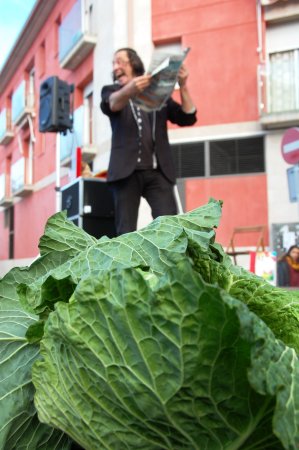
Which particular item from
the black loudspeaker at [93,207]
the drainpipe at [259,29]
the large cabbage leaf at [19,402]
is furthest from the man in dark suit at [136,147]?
the drainpipe at [259,29]

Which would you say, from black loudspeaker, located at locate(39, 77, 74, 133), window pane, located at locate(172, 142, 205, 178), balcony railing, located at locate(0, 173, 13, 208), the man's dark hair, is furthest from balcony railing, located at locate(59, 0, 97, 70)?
the man's dark hair

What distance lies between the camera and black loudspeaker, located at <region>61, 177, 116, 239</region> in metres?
4.84

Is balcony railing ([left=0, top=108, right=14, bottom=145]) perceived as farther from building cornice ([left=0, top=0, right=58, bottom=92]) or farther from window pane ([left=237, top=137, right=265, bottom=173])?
window pane ([left=237, top=137, right=265, bottom=173])

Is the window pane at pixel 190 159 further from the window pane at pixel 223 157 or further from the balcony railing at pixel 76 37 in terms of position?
the balcony railing at pixel 76 37

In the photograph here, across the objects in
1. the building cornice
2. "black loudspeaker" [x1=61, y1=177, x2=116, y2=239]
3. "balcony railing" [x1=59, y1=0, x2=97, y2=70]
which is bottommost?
"black loudspeaker" [x1=61, y1=177, x2=116, y2=239]

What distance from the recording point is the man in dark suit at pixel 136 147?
9.45ft

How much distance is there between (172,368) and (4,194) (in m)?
19.5

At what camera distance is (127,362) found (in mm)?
517

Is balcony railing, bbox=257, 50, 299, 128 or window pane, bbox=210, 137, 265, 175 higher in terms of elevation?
balcony railing, bbox=257, 50, 299, 128

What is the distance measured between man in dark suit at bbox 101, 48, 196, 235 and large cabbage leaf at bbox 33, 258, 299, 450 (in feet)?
7.55

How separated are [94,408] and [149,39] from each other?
10.7 meters

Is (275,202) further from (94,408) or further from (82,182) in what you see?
(94,408)

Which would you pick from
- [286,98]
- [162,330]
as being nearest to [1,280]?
[162,330]

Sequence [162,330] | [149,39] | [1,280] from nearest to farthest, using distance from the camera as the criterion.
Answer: [162,330]
[1,280]
[149,39]
